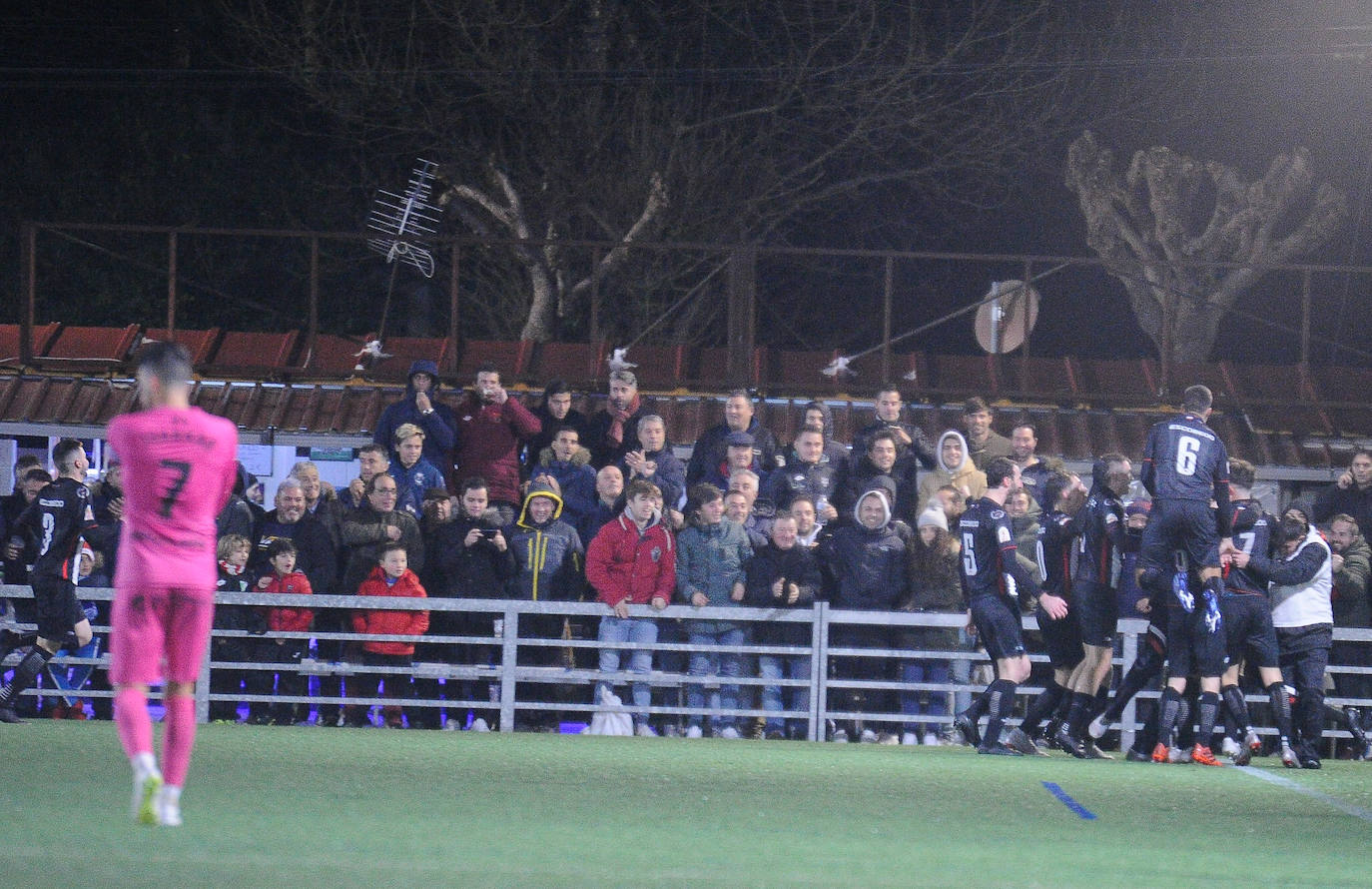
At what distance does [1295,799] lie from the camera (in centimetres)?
918

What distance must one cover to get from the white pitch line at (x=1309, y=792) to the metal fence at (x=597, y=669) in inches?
62.1

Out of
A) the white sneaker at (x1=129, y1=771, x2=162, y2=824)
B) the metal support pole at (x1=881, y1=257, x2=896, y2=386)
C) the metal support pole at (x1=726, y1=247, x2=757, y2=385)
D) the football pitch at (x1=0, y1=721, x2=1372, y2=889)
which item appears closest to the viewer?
the white sneaker at (x1=129, y1=771, x2=162, y2=824)

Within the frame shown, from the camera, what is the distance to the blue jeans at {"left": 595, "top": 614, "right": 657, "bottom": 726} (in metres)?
12.1

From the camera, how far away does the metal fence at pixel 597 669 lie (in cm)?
1200

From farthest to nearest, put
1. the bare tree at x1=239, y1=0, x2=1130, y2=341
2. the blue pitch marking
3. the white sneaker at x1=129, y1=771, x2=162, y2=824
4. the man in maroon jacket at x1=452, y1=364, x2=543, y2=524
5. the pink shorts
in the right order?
the bare tree at x1=239, y1=0, x2=1130, y2=341, the man in maroon jacket at x1=452, y1=364, x2=543, y2=524, the blue pitch marking, the pink shorts, the white sneaker at x1=129, y1=771, x2=162, y2=824

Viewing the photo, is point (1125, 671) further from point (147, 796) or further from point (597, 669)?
point (147, 796)

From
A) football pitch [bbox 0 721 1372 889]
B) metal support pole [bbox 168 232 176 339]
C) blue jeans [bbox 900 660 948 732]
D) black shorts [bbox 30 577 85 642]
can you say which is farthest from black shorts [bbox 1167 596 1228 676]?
metal support pole [bbox 168 232 176 339]

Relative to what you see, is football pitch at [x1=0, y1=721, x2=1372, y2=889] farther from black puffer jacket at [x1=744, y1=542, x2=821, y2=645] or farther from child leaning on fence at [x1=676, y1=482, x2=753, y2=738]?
black puffer jacket at [x1=744, y1=542, x2=821, y2=645]

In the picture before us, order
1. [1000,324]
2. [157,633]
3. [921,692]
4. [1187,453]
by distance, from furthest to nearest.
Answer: [1000,324], [921,692], [1187,453], [157,633]

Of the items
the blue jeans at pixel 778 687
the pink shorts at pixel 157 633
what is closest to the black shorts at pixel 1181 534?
the blue jeans at pixel 778 687

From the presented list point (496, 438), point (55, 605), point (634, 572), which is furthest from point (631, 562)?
point (55, 605)

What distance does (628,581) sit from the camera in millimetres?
12242

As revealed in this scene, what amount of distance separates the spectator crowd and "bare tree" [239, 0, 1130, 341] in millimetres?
11782

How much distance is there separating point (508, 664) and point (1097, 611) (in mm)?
4197
